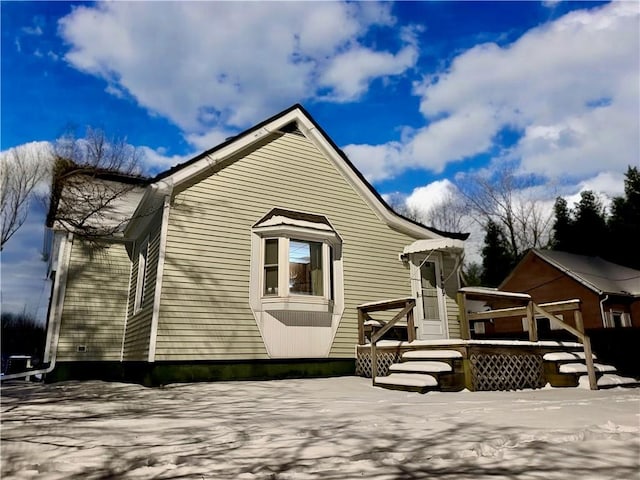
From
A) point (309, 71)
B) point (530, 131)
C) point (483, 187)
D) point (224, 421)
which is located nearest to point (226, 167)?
point (309, 71)

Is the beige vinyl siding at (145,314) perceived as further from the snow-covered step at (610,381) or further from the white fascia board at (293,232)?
the snow-covered step at (610,381)

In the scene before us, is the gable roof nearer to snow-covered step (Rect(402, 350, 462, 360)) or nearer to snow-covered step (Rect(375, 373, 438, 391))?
snow-covered step (Rect(402, 350, 462, 360))

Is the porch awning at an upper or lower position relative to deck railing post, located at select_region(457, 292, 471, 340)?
upper

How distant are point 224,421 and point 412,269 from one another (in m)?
7.88

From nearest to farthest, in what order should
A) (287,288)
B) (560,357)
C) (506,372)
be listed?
(506,372), (560,357), (287,288)

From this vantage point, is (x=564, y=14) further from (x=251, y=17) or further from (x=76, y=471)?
(x=76, y=471)

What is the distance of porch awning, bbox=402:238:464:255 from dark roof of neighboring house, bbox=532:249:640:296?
11.3m

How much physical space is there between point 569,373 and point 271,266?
613 centimetres

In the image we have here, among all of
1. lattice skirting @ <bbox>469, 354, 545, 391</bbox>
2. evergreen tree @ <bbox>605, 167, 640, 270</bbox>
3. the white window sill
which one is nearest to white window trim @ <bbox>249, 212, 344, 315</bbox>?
the white window sill

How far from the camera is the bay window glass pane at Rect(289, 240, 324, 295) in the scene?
9.14 meters

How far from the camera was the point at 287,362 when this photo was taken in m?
8.74

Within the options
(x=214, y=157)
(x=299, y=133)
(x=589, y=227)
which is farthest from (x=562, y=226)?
(x=214, y=157)

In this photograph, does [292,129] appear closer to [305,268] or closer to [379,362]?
[305,268]

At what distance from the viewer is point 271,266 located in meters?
9.08
